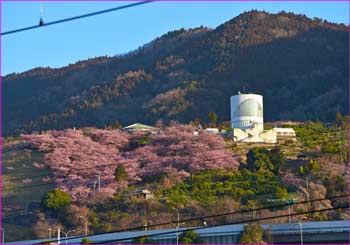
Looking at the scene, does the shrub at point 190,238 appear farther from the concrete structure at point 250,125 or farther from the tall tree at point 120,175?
the concrete structure at point 250,125

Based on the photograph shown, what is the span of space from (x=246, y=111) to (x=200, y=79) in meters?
39.7

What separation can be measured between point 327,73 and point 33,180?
184 ft

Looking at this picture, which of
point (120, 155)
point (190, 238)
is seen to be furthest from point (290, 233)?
point (120, 155)

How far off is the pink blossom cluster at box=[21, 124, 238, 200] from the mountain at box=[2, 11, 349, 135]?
27.3 m

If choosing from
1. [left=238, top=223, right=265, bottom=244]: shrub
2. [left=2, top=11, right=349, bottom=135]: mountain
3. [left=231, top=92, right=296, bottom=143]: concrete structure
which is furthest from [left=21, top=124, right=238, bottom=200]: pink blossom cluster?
[left=2, top=11, right=349, bottom=135]: mountain

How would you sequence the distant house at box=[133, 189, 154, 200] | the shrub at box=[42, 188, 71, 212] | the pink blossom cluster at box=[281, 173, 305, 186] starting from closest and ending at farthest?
1. the shrub at box=[42, 188, 71, 212]
2. the distant house at box=[133, 189, 154, 200]
3. the pink blossom cluster at box=[281, 173, 305, 186]

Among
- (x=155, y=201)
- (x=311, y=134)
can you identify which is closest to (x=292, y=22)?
(x=311, y=134)

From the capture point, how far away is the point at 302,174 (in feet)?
186

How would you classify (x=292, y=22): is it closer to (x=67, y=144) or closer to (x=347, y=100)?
(x=347, y=100)

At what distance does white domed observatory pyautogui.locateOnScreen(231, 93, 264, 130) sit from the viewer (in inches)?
2911

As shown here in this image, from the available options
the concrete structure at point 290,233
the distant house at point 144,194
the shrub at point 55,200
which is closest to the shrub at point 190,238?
the concrete structure at point 290,233

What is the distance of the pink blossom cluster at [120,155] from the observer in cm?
6050

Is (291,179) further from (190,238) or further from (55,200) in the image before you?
(190,238)

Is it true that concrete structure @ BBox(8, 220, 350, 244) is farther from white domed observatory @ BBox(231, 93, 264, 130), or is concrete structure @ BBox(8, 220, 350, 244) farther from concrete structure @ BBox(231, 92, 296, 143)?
white domed observatory @ BBox(231, 93, 264, 130)
